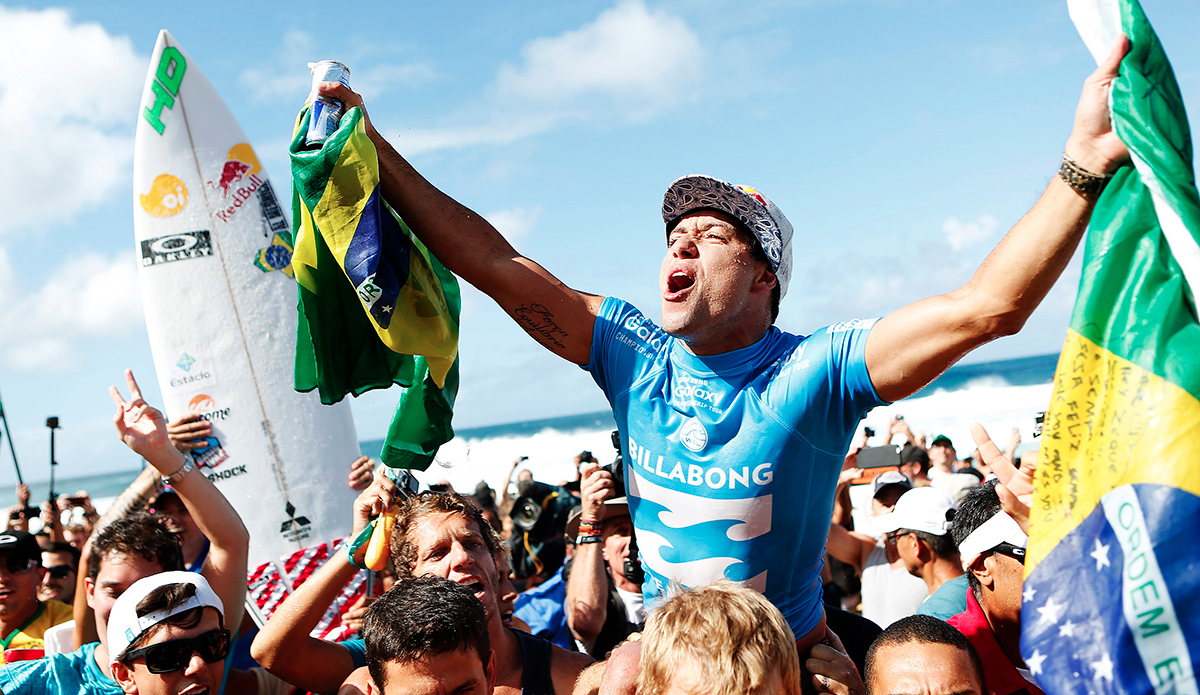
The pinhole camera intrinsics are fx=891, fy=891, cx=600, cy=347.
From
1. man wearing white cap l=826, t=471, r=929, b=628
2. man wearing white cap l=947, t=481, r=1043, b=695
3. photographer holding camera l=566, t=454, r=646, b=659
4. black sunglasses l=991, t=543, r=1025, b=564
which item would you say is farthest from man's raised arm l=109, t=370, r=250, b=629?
man wearing white cap l=826, t=471, r=929, b=628

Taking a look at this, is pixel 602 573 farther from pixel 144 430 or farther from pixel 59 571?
pixel 59 571

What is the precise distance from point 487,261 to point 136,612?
1681 mm

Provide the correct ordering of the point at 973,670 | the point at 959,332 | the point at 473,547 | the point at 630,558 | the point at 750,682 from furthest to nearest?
the point at 630,558
the point at 473,547
the point at 973,670
the point at 959,332
the point at 750,682

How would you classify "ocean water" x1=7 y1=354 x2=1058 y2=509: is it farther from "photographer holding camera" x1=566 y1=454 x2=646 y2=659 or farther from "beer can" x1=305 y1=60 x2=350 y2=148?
"beer can" x1=305 y1=60 x2=350 y2=148

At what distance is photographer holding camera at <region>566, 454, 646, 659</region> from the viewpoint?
3.93m

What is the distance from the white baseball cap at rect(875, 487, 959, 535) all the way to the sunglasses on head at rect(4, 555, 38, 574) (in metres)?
4.25

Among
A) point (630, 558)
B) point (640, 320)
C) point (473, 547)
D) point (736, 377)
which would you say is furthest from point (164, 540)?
point (736, 377)

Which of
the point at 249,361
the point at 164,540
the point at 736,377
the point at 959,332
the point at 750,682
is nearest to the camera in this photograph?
the point at 750,682

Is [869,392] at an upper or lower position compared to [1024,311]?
lower

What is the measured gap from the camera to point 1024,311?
1.90 meters

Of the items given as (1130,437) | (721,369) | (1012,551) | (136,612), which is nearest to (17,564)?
(136,612)

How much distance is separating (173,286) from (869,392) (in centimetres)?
483

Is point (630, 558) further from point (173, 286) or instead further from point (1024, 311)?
point (173, 286)

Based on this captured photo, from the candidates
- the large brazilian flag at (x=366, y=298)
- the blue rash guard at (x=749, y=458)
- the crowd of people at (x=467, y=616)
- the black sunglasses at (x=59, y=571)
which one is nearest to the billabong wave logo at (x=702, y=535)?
the blue rash guard at (x=749, y=458)
